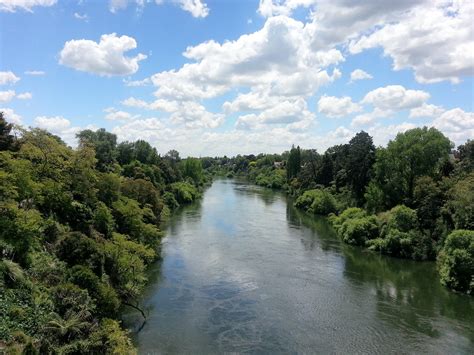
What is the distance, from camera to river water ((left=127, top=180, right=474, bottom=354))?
24422 mm

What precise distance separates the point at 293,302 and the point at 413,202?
28.5 meters

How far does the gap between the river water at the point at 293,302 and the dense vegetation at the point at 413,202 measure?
2230mm

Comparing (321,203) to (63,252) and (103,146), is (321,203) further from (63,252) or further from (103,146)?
(63,252)

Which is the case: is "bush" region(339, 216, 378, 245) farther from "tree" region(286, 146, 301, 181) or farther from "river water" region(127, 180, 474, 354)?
"tree" region(286, 146, 301, 181)

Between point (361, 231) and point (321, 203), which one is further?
point (321, 203)

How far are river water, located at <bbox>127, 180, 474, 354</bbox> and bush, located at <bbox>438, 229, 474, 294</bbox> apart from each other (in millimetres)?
1106

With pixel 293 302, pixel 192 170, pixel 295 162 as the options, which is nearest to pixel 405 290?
pixel 293 302

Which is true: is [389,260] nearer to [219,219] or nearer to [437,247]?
[437,247]

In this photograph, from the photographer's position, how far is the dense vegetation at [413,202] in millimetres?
36500

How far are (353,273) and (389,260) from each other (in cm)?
750

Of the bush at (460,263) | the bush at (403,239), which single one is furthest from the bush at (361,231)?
the bush at (460,263)

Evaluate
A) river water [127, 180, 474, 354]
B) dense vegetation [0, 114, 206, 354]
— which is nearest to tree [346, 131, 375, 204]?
river water [127, 180, 474, 354]

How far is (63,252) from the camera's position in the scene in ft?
84.1

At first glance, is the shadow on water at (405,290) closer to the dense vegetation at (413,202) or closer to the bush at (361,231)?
the bush at (361,231)
